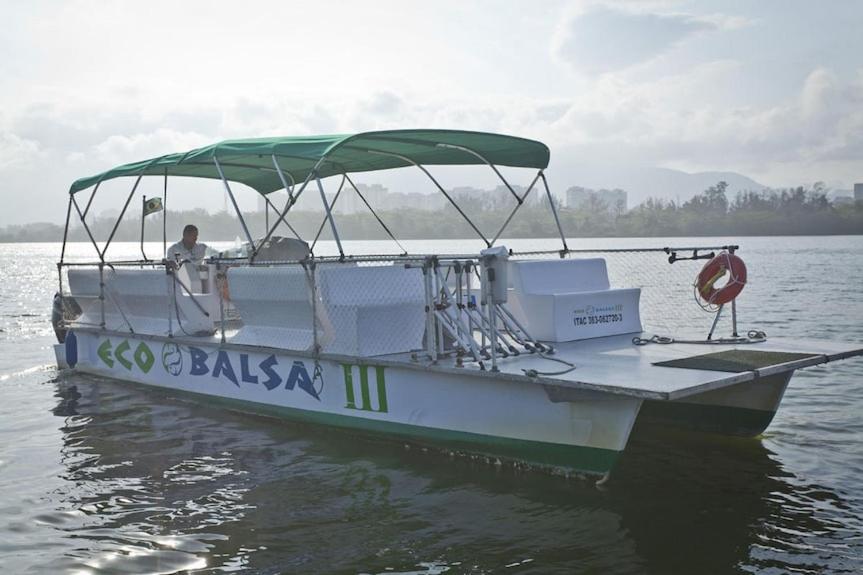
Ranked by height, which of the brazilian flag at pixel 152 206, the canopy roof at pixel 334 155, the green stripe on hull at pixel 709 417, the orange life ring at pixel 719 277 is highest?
the canopy roof at pixel 334 155

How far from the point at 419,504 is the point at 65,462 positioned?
4528 millimetres

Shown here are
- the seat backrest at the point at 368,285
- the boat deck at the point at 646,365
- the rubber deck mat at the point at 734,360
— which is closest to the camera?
the boat deck at the point at 646,365

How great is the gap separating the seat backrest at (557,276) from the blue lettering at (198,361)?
4.40 metres

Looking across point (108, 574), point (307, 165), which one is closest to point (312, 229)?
point (307, 165)

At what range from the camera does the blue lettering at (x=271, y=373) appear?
32.7 ft

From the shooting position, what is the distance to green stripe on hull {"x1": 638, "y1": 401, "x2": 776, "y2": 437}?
902cm

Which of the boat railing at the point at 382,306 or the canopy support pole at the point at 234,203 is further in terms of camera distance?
the canopy support pole at the point at 234,203

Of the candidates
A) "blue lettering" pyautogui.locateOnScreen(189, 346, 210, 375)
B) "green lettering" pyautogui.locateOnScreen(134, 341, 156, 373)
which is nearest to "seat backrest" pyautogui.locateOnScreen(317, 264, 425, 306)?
"blue lettering" pyautogui.locateOnScreen(189, 346, 210, 375)

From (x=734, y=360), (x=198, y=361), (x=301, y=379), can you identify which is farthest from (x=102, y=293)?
Result: (x=734, y=360)

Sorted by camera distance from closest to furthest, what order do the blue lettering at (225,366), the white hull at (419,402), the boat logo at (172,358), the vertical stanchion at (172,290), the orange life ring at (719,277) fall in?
the white hull at (419,402), the orange life ring at (719,277), the blue lettering at (225,366), the vertical stanchion at (172,290), the boat logo at (172,358)

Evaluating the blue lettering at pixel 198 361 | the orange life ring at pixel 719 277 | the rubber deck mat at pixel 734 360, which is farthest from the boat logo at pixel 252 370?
the orange life ring at pixel 719 277

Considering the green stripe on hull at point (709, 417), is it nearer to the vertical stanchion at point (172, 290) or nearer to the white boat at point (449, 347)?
the white boat at point (449, 347)

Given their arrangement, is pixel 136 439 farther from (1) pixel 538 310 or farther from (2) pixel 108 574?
(1) pixel 538 310

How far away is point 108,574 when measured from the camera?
6.29m
